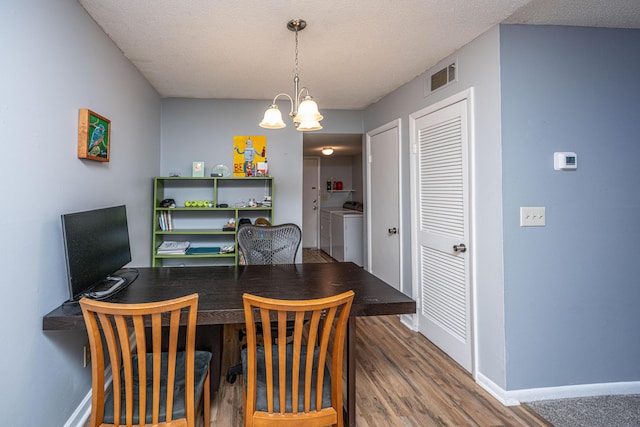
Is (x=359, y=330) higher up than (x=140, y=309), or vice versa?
(x=140, y=309)

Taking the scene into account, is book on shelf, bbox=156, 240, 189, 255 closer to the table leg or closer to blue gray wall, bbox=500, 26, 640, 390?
the table leg

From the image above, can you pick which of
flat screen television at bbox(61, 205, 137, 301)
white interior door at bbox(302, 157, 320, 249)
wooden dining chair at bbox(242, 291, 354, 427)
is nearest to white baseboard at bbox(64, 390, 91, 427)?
flat screen television at bbox(61, 205, 137, 301)

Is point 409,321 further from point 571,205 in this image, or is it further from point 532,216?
point 571,205

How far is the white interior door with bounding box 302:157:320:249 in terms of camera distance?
24.6ft

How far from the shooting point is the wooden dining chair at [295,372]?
47.1 inches

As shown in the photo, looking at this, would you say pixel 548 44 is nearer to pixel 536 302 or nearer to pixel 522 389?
pixel 536 302

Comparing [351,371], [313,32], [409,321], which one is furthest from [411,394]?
[313,32]

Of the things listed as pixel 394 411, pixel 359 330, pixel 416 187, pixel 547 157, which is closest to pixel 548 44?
pixel 547 157

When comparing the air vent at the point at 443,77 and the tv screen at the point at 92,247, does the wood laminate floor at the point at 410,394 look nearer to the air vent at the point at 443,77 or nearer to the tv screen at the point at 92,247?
the tv screen at the point at 92,247

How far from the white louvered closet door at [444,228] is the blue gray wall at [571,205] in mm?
379

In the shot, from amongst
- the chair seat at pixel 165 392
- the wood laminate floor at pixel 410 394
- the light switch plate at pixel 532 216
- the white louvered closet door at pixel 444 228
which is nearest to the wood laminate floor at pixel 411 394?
the wood laminate floor at pixel 410 394

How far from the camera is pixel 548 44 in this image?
2.09m

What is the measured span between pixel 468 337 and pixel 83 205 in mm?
2689

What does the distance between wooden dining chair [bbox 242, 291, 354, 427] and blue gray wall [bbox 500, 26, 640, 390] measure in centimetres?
132
